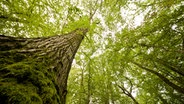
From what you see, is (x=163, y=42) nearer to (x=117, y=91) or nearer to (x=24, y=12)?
(x=24, y=12)

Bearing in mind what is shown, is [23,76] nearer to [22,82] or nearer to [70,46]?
[22,82]

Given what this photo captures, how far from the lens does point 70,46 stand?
4.41 meters

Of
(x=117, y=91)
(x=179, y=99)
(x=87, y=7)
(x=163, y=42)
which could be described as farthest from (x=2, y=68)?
(x=117, y=91)

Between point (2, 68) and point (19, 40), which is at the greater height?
point (19, 40)

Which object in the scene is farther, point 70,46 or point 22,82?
point 70,46

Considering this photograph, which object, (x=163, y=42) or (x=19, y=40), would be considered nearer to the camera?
(x=19, y=40)

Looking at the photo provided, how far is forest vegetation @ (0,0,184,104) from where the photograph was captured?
6.04ft

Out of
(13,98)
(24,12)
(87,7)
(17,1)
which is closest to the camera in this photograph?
(13,98)

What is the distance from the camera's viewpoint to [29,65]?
2.01 m

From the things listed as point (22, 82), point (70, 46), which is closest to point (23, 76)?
point (22, 82)

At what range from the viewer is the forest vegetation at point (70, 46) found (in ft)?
6.04

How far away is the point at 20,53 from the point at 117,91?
16.0m

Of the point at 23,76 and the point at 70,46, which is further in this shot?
the point at 70,46


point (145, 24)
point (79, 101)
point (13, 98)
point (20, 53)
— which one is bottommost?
point (79, 101)
